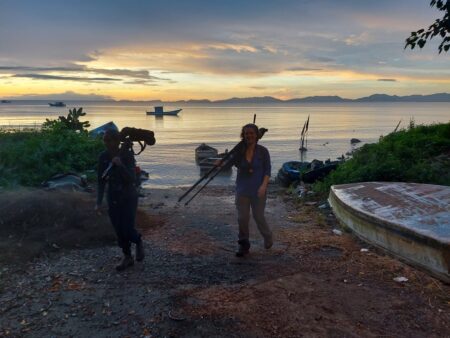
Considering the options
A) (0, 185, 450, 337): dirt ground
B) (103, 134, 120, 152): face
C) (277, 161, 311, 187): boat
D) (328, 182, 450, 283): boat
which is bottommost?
(277, 161, 311, 187): boat

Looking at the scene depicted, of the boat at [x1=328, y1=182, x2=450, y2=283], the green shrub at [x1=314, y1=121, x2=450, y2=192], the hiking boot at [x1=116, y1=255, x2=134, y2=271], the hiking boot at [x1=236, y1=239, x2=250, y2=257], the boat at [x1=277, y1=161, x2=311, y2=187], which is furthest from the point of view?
the boat at [x1=277, y1=161, x2=311, y2=187]

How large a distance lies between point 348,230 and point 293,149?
123 feet

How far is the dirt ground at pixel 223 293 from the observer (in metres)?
4.54

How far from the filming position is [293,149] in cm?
4550

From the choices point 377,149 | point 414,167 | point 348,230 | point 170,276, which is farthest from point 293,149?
point 170,276

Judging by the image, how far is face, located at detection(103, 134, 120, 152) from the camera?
589 cm

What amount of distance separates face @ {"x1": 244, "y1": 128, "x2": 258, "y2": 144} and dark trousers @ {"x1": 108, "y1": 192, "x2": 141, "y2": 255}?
5.86 ft

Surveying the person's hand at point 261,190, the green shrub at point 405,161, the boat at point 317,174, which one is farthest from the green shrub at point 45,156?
the green shrub at point 405,161

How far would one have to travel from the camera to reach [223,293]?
534 cm

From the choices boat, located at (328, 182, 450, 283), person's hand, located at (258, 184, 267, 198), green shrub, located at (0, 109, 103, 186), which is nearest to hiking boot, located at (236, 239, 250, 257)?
person's hand, located at (258, 184, 267, 198)

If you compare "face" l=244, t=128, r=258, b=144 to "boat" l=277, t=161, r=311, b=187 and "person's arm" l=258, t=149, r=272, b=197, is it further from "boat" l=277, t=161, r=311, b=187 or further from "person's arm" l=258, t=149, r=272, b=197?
"boat" l=277, t=161, r=311, b=187

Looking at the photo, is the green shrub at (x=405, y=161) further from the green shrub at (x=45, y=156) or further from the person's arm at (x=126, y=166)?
the green shrub at (x=45, y=156)

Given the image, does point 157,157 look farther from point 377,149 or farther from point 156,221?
point 156,221

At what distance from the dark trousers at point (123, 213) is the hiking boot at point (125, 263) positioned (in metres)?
0.22
